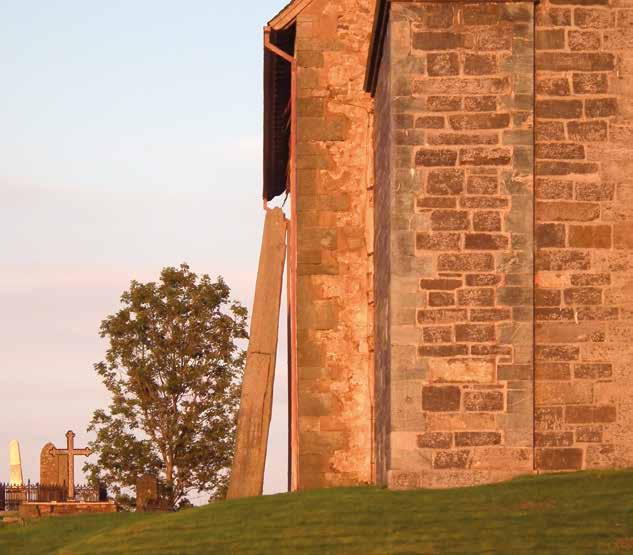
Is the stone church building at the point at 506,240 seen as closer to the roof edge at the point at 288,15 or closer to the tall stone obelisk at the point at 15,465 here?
the roof edge at the point at 288,15

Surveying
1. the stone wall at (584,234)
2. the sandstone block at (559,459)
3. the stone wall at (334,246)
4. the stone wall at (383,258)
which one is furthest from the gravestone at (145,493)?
the stone wall at (584,234)

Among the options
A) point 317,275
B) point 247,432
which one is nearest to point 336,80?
point 317,275

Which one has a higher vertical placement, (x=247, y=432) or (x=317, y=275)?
(x=317, y=275)

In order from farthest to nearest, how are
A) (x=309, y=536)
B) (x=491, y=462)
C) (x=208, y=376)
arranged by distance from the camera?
(x=208, y=376) < (x=491, y=462) < (x=309, y=536)

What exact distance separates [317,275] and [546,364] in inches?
188

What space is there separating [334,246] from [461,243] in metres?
4.14

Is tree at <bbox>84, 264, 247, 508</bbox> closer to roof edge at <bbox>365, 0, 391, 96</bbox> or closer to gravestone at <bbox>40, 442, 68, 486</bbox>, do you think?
gravestone at <bbox>40, 442, 68, 486</bbox>

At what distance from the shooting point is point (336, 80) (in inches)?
883

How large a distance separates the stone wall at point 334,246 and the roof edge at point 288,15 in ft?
0.35

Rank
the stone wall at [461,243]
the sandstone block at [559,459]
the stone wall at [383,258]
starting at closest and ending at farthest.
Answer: the stone wall at [461,243]
the sandstone block at [559,459]
the stone wall at [383,258]

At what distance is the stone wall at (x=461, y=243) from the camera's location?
59.1 feet

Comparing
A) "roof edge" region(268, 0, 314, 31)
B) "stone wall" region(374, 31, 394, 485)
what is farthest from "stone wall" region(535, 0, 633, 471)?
"roof edge" region(268, 0, 314, 31)

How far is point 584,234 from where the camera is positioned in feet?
60.8

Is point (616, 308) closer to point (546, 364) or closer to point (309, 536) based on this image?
point (546, 364)
